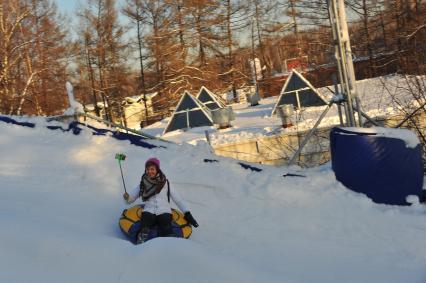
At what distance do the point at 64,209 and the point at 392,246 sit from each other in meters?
3.80

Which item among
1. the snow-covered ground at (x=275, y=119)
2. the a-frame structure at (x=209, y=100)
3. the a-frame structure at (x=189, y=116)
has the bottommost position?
the snow-covered ground at (x=275, y=119)

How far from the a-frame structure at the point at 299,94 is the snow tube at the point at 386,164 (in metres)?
14.5

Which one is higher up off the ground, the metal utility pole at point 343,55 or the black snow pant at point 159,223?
the metal utility pole at point 343,55

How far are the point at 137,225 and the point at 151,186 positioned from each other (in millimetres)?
554

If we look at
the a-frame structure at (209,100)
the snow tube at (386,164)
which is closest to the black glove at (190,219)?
the snow tube at (386,164)

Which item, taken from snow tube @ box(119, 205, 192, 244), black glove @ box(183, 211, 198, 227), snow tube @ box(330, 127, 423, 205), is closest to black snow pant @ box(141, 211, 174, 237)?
snow tube @ box(119, 205, 192, 244)

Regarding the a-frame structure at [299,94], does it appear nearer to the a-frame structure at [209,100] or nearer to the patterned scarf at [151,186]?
the a-frame structure at [209,100]

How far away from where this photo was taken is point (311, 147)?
14.0 meters

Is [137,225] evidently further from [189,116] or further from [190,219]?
[189,116]

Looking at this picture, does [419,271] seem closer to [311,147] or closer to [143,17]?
[311,147]

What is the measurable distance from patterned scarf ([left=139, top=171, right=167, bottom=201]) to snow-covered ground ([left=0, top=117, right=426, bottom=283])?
518 millimetres

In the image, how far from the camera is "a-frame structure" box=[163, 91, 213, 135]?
21594 mm

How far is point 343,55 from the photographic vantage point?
24.8 feet

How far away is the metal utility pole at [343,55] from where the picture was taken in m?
7.55
